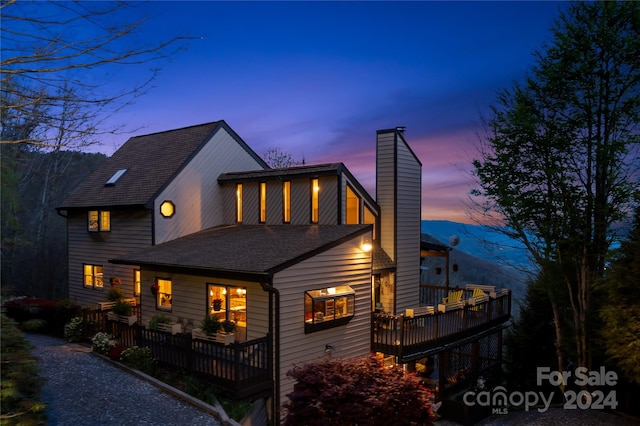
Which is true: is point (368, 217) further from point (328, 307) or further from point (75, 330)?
point (75, 330)

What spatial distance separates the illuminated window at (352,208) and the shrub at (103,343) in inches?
358

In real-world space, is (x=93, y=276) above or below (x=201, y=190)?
below

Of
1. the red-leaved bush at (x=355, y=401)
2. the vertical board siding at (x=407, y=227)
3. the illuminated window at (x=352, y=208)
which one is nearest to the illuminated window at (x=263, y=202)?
the illuminated window at (x=352, y=208)

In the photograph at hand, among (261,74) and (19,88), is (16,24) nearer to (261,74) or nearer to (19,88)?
(19,88)

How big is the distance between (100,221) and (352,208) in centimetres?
1119

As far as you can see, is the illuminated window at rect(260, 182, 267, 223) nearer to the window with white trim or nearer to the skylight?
the skylight

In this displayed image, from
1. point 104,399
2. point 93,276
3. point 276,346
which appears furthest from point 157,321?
point 93,276

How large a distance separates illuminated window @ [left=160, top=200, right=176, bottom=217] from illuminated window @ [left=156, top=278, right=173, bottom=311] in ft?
9.91

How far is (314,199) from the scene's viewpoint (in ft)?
49.9

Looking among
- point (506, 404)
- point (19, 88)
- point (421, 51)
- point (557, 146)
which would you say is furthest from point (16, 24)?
point (506, 404)

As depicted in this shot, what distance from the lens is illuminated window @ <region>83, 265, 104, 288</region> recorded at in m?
18.4

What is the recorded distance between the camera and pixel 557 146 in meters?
12.6

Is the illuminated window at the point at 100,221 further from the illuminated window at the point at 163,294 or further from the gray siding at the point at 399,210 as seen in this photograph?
the gray siding at the point at 399,210

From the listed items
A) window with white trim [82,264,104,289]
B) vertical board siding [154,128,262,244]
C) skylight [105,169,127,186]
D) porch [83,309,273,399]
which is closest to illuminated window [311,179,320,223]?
vertical board siding [154,128,262,244]
